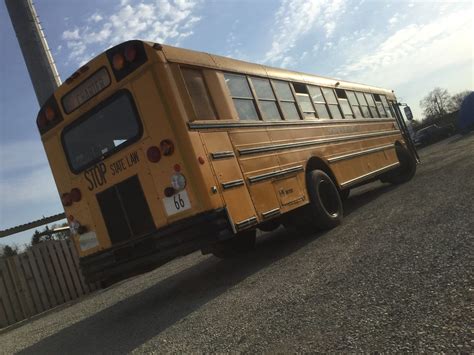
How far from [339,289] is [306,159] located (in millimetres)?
3317

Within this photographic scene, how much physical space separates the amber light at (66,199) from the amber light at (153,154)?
1564mm

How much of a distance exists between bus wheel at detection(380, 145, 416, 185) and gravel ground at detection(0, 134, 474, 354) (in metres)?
4.62

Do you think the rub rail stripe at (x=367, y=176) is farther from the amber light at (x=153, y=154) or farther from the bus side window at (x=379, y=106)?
the amber light at (x=153, y=154)

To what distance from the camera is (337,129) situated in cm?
834

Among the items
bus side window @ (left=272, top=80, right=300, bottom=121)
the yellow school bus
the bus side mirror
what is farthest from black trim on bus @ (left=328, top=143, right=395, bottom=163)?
the bus side mirror

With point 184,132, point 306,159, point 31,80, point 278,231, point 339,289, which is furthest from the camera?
point 31,80

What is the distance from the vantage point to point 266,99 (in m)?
6.43

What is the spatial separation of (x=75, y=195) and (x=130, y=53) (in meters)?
1.97

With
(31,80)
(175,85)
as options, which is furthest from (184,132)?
(31,80)

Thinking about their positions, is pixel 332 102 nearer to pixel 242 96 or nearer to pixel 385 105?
pixel 242 96

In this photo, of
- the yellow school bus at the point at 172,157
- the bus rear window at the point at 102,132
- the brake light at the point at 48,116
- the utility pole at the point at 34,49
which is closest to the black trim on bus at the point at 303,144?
the yellow school bus at the point at 172,157

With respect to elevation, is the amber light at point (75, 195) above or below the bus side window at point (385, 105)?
below

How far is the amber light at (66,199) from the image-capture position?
18.9 feet

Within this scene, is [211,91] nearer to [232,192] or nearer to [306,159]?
[232,192]
